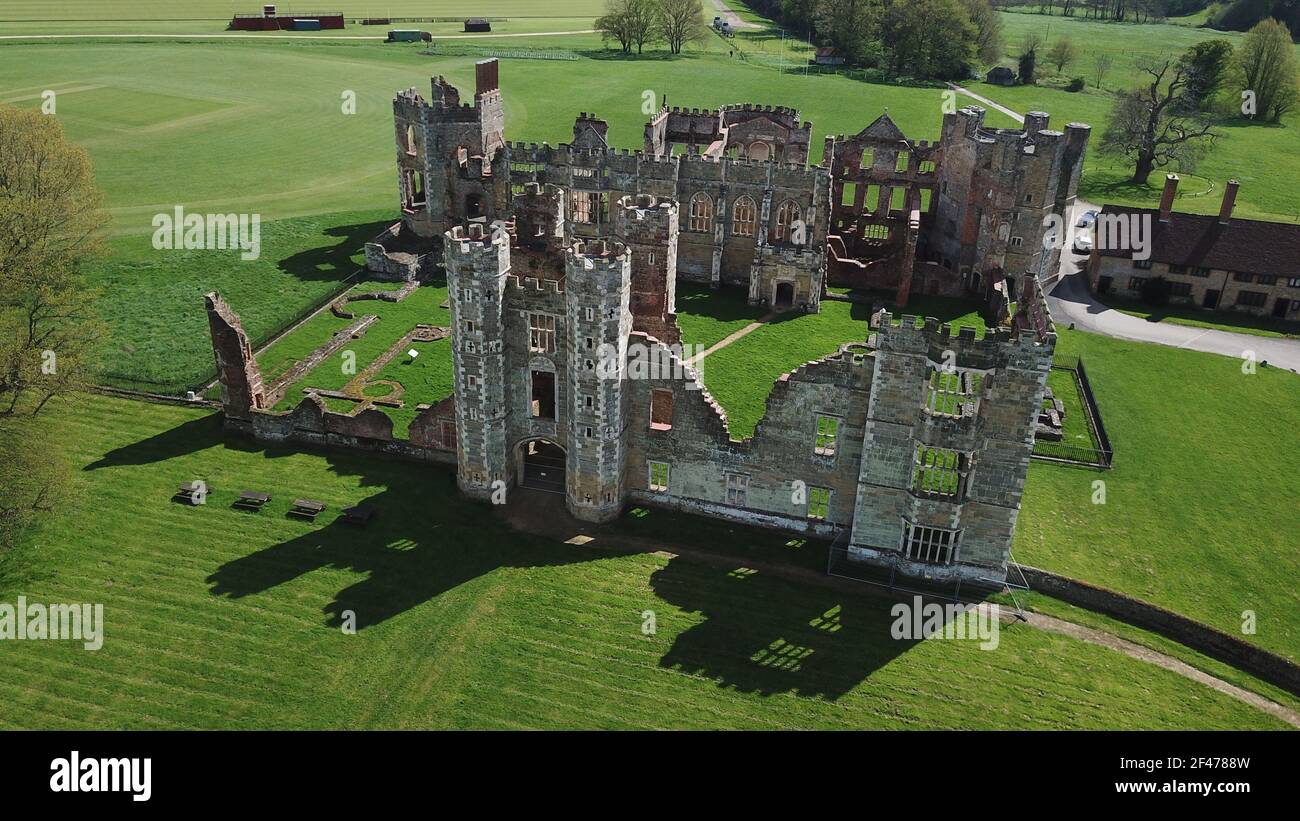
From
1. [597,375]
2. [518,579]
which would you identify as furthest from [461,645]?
[597,375]

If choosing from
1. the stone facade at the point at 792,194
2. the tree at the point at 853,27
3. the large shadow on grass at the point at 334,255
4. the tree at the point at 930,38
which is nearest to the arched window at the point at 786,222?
the stone facade at the point at 792,194

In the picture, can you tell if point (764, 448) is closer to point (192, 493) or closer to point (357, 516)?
point (357, 516)

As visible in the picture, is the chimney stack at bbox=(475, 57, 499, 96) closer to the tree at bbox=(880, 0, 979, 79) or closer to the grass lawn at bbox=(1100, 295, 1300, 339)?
the grass lawn at bbox=(1100, 295, 1300, 339)

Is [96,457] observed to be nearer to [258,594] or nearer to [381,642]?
[258,594]

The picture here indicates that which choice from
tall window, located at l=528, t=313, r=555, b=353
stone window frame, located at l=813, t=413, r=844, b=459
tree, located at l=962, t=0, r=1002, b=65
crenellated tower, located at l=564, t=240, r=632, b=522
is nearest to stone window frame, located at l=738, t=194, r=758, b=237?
stone window frame, located at l=813, t=413, r=844, b=459

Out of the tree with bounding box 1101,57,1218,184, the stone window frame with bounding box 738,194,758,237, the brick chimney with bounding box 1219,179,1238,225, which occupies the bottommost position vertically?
the stone window frame with bounding box 738,194,758,237

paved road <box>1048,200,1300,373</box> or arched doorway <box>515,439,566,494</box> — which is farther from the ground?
paved road <box>1048,200,1300,373</box>

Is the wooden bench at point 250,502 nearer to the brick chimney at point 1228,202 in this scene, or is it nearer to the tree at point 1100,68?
the brick chimney at point 1228,202

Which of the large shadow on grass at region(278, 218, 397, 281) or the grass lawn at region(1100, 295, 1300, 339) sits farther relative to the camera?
the large shadow on grass at region(278, 218, 397, 281)
